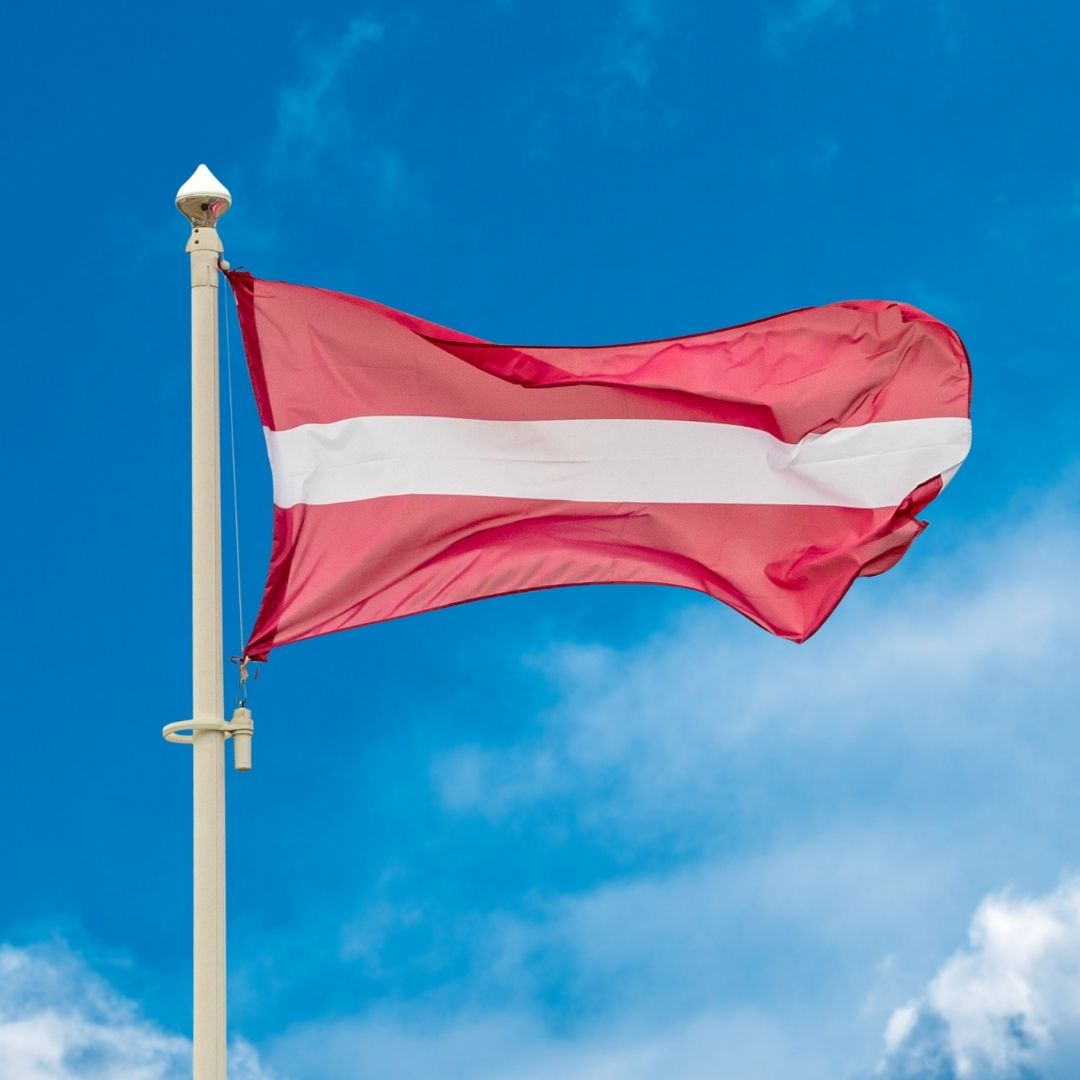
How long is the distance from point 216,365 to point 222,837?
3566 millimetres

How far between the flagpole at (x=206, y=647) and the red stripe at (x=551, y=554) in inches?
20.9

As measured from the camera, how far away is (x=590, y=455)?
60.0ft

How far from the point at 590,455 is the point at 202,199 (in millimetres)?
4085

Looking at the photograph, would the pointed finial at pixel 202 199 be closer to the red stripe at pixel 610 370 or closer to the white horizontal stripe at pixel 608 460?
the red stripe at pixel 610 370

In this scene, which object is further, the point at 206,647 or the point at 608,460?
the point at 608,460

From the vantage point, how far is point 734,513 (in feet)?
61.2

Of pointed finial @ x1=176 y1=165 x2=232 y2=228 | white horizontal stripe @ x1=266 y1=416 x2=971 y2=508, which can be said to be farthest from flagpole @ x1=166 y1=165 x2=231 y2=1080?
white horizontal stripe @ x1=266 y1=416 x2=971 y2=508

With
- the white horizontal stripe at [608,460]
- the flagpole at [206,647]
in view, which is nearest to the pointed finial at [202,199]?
the flagpole at [206,647]

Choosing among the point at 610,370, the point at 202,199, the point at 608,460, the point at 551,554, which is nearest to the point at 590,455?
the point at 608,460

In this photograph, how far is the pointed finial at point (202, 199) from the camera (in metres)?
16.2

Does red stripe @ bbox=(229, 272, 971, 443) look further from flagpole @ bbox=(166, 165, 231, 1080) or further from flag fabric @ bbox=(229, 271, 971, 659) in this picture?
flagpole @ bbox=(166, 165, 231, 1080)

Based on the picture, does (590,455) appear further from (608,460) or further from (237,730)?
(237,730)

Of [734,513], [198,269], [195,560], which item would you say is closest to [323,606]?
[195,560]

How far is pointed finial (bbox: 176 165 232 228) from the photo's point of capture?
16.2m
